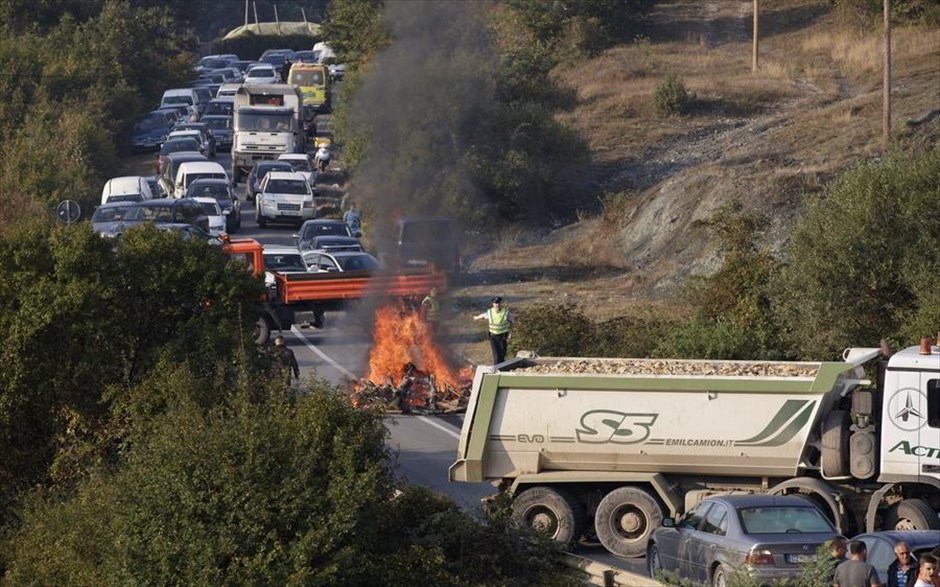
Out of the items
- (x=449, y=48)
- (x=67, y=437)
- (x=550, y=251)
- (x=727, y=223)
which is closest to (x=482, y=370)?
(x=67, y=437)

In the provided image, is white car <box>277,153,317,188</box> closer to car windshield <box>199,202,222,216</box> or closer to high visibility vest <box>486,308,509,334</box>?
car windshield <box>199,202,222,216</box>

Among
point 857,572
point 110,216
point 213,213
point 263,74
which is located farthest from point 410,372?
point 263,74

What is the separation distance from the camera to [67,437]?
22.9m

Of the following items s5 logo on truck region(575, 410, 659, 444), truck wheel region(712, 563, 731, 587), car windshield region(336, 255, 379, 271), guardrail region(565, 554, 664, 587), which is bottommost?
car windshield region(336, 255, 379, 271)

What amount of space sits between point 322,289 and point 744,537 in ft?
66.8

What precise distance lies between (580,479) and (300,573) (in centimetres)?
424

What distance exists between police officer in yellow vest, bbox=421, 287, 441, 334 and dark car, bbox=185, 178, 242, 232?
1699 cm

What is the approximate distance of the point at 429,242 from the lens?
42.1 m

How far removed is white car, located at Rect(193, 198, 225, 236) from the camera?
154 ft

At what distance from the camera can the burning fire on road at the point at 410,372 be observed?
28.0 metres

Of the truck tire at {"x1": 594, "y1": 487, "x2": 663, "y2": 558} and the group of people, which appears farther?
the truck tire at {"x1": 594, "y1": 487, "x2": 663, "y2": 558}

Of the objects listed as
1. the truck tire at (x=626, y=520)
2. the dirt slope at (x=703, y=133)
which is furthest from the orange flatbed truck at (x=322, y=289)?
the truck tire at (x=626, y=520)

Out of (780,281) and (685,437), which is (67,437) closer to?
(685,437)

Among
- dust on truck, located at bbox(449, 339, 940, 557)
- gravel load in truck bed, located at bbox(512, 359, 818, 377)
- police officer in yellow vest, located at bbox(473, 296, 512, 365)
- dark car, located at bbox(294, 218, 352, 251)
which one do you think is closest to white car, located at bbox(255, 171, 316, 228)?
dark car, located at bbox(294, 218, 352, 251)
